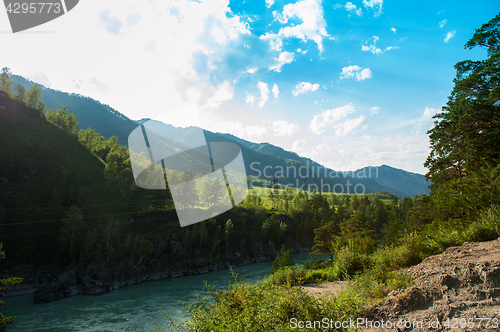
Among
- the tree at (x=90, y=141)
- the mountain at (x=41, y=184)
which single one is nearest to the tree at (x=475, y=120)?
the mountain at (x=41, y=184)

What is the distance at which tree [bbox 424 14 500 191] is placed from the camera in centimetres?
1146

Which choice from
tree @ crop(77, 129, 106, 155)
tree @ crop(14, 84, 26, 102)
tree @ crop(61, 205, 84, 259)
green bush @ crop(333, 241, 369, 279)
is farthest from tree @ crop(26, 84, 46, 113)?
green bush @ crop(333, 241, 369, 279)

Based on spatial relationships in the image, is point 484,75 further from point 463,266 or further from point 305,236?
point 305,236

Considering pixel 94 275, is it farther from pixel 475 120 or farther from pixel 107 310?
pixel 475 120

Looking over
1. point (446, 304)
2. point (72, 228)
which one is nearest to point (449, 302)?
point (446, 304)

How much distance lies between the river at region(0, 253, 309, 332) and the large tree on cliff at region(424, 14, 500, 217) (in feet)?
73.3

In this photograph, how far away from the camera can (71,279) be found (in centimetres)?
3559

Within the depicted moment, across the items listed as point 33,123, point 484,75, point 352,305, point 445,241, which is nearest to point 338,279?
point 445,241

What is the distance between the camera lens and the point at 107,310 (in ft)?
91.6

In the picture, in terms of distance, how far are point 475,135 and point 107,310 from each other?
40400 mm

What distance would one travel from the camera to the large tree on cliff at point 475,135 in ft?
32.9

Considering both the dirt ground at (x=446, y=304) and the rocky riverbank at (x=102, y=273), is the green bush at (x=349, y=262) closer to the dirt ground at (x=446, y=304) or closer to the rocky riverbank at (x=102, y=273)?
the dirt ground at (x=446, y=304)

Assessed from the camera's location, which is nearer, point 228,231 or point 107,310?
point 107,310

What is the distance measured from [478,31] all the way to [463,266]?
1675 cm
